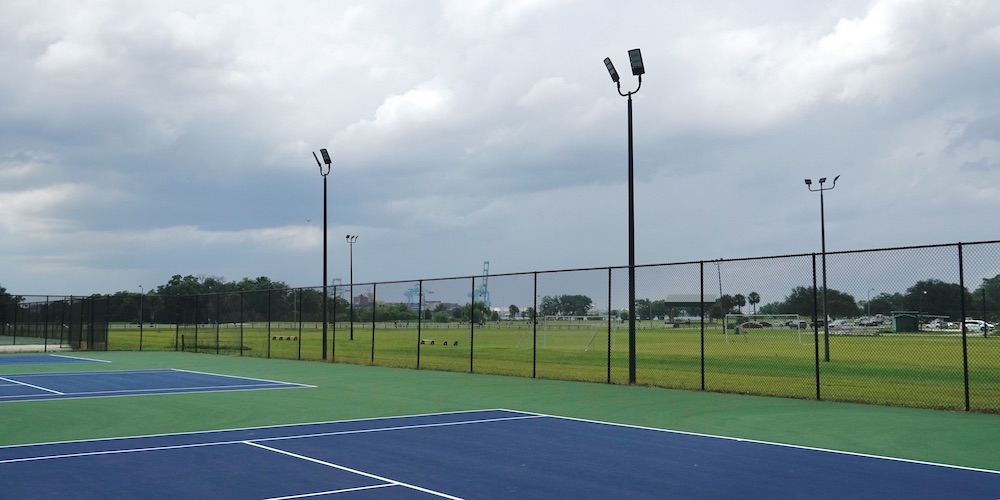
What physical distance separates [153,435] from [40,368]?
17318mm

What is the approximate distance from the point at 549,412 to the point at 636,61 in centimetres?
866

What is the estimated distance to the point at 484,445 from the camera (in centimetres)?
1055

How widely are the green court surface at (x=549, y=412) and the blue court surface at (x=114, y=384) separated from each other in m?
1.13

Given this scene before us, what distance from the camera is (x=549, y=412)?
560 inches

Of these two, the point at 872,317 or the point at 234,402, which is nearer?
the point at 234,402

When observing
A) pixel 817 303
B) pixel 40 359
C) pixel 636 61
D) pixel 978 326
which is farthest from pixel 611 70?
pixel 40 359

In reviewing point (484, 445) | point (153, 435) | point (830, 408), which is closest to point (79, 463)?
point (153, 435)

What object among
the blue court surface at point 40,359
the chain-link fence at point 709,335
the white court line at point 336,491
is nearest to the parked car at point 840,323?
the chain-link fence at point 709,335

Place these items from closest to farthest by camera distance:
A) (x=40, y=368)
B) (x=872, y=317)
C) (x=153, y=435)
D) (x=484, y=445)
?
(x=484, y=445) < (x=153, y=435) < (x=872, y=317) < (x=40, y=368)

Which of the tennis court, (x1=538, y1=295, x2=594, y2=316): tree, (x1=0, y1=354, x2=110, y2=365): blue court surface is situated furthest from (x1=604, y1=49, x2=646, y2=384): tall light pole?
(x1=0, y1=354, x2=110, y2=365): blue court surface

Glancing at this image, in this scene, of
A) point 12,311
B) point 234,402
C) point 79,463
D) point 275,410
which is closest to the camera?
point 79,463

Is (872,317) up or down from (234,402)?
up

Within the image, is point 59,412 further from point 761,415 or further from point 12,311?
point 12,311

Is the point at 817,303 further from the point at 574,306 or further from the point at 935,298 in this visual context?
the point at 574,306
